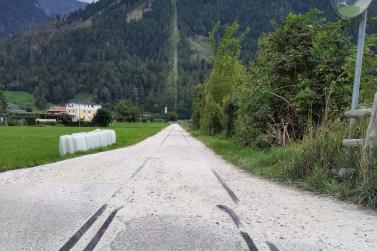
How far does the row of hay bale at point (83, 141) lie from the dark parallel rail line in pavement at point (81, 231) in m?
11.5

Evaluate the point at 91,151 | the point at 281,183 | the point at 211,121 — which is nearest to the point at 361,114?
the point at 281,183

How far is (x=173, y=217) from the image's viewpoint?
539 cm

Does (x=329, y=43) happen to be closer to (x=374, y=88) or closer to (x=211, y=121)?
(x=374, y=88)

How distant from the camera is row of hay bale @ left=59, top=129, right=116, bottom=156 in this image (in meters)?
16.6

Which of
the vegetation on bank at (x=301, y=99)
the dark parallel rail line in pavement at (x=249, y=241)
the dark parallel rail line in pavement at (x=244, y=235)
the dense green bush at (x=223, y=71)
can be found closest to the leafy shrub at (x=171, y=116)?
the dense green bush at (x=223, y=71)

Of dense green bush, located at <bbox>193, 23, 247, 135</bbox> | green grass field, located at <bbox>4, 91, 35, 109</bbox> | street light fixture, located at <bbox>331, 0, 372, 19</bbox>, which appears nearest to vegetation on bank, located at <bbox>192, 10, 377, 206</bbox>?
street light fixture, located at <bbox>331, 0, 372, 19</bbox>

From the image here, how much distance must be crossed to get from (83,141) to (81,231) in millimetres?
14070

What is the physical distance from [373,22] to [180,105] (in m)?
169

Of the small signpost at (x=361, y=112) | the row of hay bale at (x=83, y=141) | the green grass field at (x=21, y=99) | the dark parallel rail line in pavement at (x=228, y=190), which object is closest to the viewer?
the small signpost at (x=361, y=112)

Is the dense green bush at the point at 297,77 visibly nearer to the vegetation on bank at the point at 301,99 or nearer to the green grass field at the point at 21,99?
the vegetation on bank at the point at 301,99

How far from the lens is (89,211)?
5688 mm

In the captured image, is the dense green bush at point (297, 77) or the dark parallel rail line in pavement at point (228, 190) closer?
the dark parallel rail line in pavement at point (228, 190)

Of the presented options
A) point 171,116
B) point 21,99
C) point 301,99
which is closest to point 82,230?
point 301,99

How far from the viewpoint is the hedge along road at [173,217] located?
4387 millimetres
